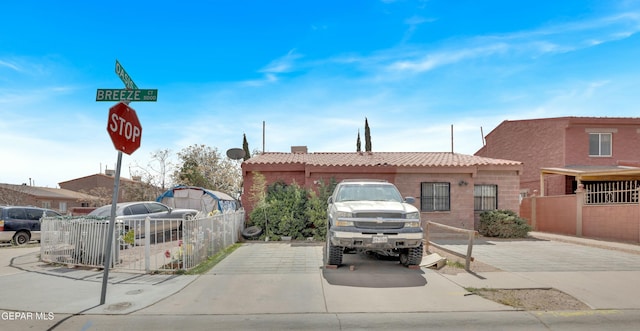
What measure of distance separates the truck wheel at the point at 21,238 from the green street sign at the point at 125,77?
43.0 ft

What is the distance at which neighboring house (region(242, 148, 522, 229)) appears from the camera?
51.6 feet

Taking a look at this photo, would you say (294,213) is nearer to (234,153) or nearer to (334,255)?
(234,153)

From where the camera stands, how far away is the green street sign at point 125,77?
235 inches

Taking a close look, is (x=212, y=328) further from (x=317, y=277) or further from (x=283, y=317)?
(x=317, y=277)

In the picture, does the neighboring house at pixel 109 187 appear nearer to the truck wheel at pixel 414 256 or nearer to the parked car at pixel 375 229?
the parked car at pixel 375 229

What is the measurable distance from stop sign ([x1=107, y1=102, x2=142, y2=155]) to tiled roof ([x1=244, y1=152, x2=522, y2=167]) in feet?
30.8

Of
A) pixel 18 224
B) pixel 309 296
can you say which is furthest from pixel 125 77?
pixel 18 224

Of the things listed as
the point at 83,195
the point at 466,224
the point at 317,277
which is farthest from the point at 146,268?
the point at 83,195

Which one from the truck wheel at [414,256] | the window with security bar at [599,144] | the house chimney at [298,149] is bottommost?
the truck wheel at [414,256]

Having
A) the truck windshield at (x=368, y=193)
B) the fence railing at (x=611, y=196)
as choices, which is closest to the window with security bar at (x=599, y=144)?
the fence railing at (x=611, y=196)

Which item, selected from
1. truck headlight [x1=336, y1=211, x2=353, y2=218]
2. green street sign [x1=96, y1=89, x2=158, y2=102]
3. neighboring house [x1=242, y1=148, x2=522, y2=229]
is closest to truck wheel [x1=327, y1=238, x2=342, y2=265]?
truck headlight [x1=336, y1=211, x2=353, y2=218]

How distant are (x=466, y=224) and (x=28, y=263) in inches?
577

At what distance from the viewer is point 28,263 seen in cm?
971

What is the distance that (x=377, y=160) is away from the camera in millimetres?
17016
